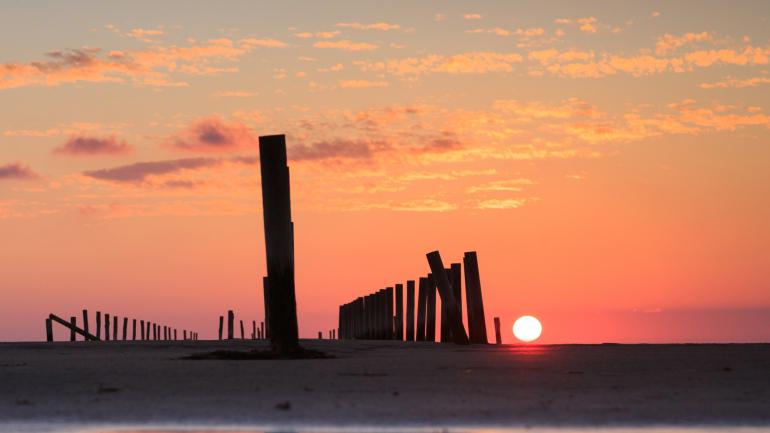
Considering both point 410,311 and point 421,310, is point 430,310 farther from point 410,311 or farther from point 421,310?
point 410,311

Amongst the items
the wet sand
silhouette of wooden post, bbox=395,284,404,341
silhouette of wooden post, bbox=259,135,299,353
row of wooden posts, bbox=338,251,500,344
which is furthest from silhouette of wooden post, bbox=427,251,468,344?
silhouette of wooden post, bbox=395,284,404,341

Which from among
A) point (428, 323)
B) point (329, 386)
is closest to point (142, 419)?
point (329, 386)

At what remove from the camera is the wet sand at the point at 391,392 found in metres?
6.88

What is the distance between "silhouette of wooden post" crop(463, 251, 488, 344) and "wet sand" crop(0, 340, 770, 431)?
10.8 metres

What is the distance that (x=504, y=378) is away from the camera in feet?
31.4

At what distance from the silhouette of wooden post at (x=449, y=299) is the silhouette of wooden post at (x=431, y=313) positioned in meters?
6.96

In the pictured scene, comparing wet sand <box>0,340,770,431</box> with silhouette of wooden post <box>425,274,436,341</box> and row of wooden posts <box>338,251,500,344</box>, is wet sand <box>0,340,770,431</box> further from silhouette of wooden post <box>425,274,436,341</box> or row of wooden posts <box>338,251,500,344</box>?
silhouette of wooden post <box>425,274,436,341</box>

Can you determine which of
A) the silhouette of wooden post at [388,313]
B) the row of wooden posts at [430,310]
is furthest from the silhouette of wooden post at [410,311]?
the silhouette of wooden post at [388,313]

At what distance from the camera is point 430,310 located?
3055cm

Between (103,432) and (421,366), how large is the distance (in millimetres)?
5229

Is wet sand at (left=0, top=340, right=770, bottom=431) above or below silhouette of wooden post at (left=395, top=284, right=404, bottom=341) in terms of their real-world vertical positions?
below

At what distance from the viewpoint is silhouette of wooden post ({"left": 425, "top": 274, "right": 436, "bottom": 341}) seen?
1198 inches

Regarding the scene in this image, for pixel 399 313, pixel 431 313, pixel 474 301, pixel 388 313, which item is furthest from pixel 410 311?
pixel 474 301

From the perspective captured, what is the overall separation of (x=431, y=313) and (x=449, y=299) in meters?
7.72
